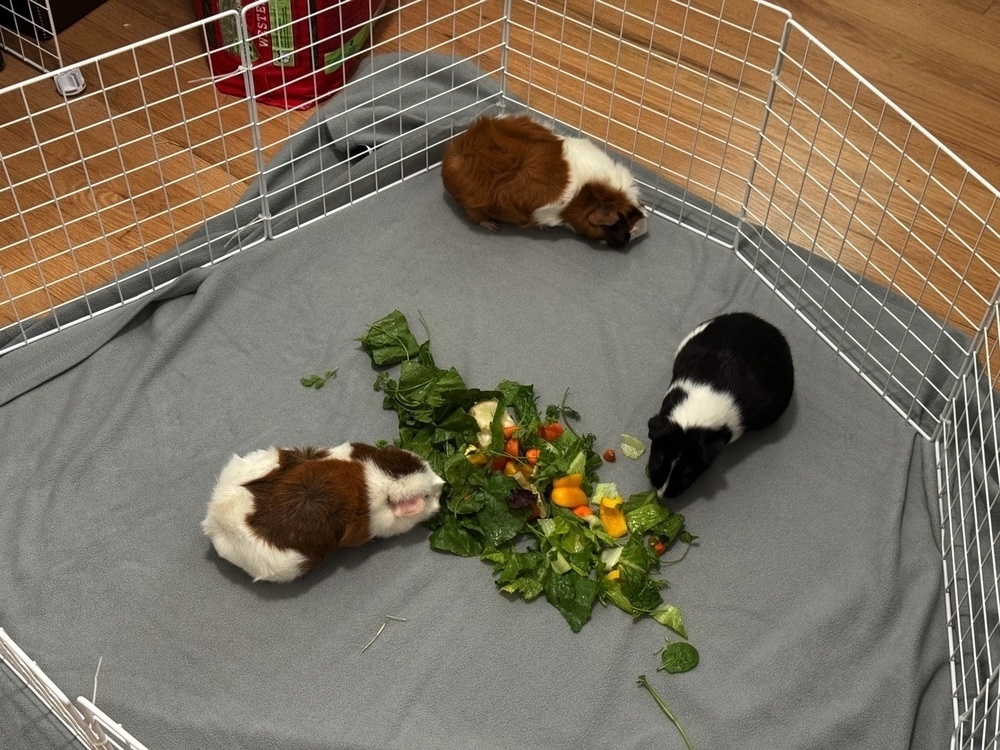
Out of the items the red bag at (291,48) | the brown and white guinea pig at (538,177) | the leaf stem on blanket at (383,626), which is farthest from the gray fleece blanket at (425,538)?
the red bag at (291,48)

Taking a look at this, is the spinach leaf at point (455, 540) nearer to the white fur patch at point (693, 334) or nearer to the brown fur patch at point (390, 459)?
the brown fur patch at point (390, 459)

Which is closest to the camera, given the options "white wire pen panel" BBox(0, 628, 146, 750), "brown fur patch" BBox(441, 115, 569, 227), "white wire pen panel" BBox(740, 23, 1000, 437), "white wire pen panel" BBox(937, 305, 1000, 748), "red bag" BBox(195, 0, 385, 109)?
"white wire pen panel" BBox(0, 628, 146, 750)

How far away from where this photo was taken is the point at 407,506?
2.42 m

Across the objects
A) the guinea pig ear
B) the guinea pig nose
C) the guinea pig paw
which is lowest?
the guinea pig paw

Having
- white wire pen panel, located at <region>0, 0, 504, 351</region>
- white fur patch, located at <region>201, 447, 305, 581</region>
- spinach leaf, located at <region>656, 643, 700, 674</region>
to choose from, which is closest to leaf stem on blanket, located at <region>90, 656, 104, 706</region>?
white fur patch, located at <region>201, 447, 305, 581</region>

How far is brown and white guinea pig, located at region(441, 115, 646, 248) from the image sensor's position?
2.99 meters

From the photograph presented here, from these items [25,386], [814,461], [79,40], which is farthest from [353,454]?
[79,40]

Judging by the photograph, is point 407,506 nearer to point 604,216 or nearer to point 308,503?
point 308,503

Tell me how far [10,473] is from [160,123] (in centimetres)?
124

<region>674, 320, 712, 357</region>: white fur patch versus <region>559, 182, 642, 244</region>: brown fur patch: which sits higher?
<region>559, 182, 642, 244</region>: brown fur patch

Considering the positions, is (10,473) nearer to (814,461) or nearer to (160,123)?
(160,123)

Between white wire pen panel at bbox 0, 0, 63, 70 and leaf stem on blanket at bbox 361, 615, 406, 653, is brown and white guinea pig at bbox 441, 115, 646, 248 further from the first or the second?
white wire pen panel at bbox 0, 0, 63, 70

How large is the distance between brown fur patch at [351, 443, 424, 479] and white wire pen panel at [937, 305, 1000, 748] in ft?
3.80

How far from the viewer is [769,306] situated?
3.01m
